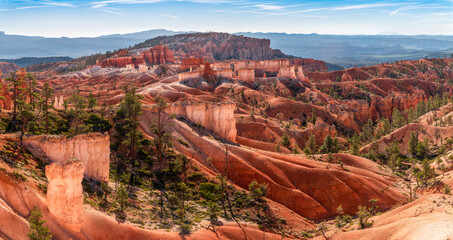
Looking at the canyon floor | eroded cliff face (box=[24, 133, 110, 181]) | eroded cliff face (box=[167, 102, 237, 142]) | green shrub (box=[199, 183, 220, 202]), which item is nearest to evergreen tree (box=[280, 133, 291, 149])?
the canyon floor

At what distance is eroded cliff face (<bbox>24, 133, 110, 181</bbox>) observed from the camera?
40.1m

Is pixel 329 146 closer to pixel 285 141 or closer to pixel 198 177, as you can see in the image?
pixel 285 141

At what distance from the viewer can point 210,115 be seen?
235 feet

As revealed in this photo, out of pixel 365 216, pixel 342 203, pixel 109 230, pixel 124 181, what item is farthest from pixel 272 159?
pixel 109 230

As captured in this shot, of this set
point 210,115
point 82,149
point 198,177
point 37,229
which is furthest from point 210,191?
point 37,229

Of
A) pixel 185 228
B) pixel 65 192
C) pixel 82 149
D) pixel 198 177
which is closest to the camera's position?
pixel 65 192

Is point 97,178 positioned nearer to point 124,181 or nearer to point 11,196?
point 124,181

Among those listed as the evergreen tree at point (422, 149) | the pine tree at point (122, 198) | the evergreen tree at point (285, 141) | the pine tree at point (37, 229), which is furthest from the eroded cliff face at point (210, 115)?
the pine tree at point (37, 229)

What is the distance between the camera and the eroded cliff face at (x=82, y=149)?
40.1 m

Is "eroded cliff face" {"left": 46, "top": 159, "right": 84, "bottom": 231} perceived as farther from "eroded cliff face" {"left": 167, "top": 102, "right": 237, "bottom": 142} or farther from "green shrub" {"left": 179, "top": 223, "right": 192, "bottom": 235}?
"eroded cliff face" {"left": 167, "top": 102, "right": 237, "bottom": 142}

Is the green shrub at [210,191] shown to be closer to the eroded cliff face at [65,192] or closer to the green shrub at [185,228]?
the green shrub at [185,228]

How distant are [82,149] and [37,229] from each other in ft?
43.1

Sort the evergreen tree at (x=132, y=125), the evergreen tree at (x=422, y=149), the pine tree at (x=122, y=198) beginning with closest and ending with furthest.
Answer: the pine tree at (x=122, y=198)
the evergreen tree at (x=132, y=125)
the evergreen tree at (x=422, y=149)

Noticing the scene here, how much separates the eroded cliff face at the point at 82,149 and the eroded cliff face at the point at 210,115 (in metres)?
27.8
